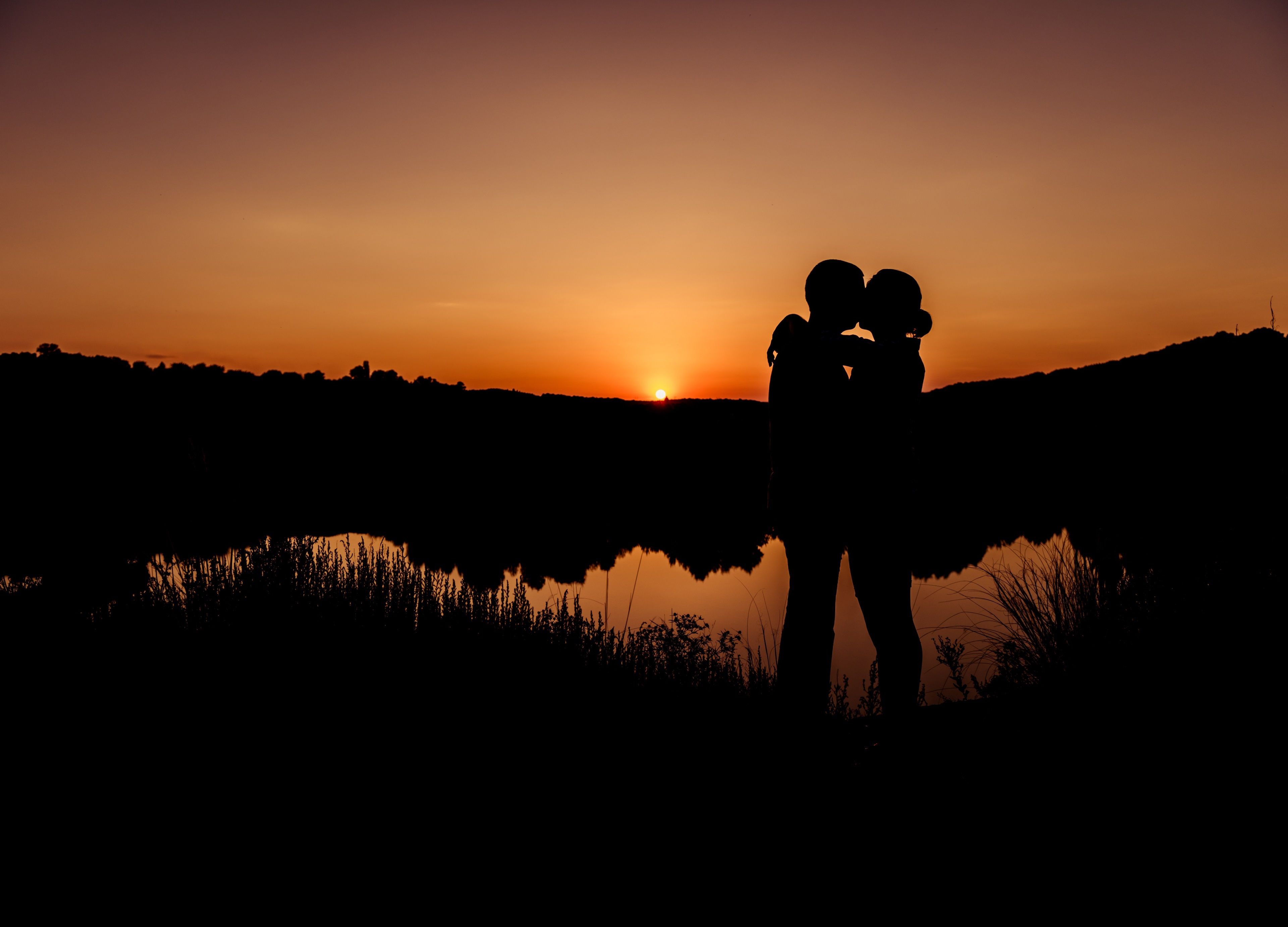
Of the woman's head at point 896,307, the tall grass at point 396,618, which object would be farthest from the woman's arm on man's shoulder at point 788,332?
the tall grass at point 396,618

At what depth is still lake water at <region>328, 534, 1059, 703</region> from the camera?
5562 millimetres

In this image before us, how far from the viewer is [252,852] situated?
2635 millimetres

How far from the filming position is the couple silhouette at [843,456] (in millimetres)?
2633

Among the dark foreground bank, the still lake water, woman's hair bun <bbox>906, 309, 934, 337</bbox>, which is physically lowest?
the still lake water

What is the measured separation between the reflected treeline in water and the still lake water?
2.72 feet

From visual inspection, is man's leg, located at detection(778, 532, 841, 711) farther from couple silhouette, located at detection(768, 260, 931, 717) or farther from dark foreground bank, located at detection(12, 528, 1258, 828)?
dark foreground bank, located at detection(12, 528, 1258, 828)

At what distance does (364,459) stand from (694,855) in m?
49.5

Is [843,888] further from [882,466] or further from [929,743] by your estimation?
[882,466]

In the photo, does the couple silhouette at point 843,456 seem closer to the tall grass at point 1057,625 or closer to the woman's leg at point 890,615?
the woman's leg at point 890,615

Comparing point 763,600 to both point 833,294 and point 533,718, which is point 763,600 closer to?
point 533,718

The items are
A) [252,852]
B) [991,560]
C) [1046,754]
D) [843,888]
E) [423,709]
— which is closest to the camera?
[843,888]

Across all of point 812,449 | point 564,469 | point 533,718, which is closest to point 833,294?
point 812,449

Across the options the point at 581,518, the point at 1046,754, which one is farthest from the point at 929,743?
the point at 581,518

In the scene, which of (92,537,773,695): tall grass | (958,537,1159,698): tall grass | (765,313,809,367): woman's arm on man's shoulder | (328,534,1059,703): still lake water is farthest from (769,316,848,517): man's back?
(92,537,773,695): tall grass
